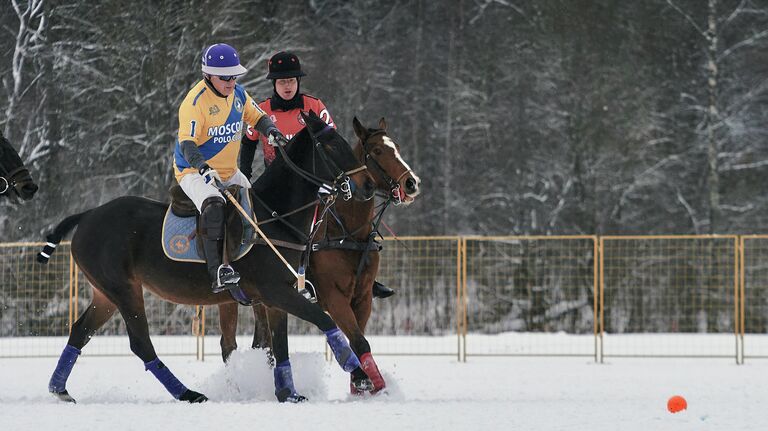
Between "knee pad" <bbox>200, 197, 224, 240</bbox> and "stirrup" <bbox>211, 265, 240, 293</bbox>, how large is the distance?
284 millimetres

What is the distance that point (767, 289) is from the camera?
23.3 metres

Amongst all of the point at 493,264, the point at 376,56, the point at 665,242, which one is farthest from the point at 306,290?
the point at 376,56

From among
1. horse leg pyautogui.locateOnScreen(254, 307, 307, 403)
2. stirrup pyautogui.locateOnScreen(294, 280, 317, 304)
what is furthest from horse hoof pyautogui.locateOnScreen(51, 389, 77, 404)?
stirrup pyautogui.locateOnScreen(294, 280, 317, 304)

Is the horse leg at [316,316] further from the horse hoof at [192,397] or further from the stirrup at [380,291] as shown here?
the stirrup at [380,291]

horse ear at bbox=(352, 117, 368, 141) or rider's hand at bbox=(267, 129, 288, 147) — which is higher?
horse ear at bbox=(352, 117, 368, 141)

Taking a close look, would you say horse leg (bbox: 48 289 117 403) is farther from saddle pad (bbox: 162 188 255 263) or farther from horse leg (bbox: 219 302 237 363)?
horse leg (bbox: 219 302 237 363)

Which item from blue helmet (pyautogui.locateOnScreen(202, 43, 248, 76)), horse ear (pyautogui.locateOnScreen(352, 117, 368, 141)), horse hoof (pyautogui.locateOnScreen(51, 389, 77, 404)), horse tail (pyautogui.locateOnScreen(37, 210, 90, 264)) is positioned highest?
blue helmet (pyautogui.locateOnScreen(202, 43, 248, 76))

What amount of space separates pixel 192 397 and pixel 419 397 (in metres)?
2.63

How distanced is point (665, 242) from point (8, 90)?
44.1 ft

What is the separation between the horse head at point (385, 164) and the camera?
1115 cm

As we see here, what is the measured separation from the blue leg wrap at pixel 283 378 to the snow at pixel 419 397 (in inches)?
6.4

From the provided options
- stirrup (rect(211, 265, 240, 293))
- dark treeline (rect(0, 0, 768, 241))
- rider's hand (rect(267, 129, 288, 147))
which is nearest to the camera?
stirrup (rect(211, 265, 240, 293))

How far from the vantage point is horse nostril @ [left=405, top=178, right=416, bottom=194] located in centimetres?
1095

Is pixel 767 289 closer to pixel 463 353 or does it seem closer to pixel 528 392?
pixel 463 353
